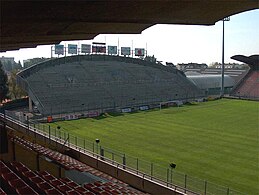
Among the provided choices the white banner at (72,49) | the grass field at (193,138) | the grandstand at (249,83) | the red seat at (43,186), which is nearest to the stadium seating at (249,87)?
the grandstand at (249,83)

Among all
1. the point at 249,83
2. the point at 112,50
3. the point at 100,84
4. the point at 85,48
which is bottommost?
the point at 100,84

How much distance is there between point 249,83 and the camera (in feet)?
221

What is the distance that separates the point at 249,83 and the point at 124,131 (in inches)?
1809

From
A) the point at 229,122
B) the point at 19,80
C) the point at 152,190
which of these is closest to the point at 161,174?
the point at 152,190

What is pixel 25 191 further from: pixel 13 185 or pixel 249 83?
pixel 249 83

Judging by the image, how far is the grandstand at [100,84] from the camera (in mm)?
43375

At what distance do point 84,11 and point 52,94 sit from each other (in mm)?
40088

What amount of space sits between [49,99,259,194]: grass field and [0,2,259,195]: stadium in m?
0.07

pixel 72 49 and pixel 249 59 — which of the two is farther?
pixel 249 59

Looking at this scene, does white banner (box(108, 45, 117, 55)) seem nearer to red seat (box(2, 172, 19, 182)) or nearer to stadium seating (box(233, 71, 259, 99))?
stadium seating (box(233, 71, 259, 99))

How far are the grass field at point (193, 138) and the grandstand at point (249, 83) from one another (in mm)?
20988

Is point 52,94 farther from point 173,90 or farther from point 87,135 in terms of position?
point 173,90

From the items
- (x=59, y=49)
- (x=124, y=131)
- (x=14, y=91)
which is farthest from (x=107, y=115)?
(x=14, y=91)

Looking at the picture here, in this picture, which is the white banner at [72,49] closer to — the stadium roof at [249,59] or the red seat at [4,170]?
the stadium roof at [249,59]
